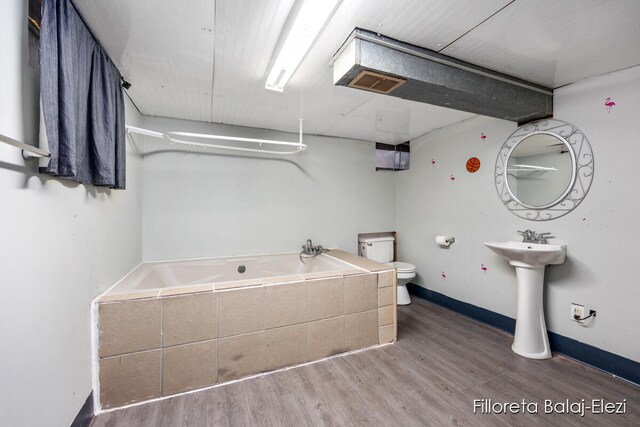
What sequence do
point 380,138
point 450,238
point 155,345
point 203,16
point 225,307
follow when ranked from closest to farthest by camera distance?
point 203,16
point 155,345
point 225,307
point 450,238
point 380,138

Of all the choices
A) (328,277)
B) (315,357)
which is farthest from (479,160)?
(315,357)

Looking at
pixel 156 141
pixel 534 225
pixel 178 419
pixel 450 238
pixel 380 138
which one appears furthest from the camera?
pixel 380 138

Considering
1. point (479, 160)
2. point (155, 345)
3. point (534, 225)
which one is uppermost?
point (479, 160)

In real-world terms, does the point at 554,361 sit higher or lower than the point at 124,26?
lower

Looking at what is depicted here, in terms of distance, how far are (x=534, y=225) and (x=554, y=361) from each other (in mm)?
1053

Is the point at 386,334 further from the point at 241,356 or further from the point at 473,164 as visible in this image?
the point at 473,164

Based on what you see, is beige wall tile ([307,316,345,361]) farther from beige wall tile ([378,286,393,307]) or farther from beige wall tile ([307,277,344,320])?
beige wall tile ([378,286,393,307])

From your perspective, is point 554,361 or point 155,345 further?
point 554,361

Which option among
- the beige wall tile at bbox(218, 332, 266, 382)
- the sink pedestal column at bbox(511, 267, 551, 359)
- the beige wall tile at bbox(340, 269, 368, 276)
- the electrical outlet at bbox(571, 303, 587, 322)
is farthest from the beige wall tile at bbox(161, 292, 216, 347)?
the electrical outlet at bbox(571, 303, 587, 322)

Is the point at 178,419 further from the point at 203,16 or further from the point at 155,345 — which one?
the point at 203,16

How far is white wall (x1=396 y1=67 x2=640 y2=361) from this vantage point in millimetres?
1707

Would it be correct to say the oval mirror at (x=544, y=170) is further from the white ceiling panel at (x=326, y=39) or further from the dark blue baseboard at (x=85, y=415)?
the dark blue baseboard at (x=85, y=415)

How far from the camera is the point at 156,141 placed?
254 cm

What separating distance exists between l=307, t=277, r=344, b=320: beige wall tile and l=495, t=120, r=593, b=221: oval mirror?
1.76 metres
